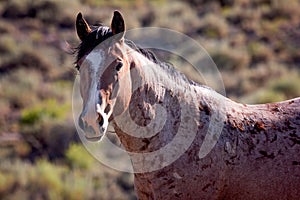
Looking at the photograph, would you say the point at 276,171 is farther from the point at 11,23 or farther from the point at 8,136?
the point at 11,23

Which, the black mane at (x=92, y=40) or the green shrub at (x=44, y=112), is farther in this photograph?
the green shrub at (x=44, y=112)

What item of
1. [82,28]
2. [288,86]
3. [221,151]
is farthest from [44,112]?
[221,151]

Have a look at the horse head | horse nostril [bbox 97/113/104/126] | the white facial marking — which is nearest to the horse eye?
the horse head

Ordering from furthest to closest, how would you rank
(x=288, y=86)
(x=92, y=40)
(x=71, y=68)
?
(x=288, y=86) → (x=71, y=68) → (x=92, y=40)

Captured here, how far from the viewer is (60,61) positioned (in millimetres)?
21125

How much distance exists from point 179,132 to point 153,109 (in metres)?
0.23

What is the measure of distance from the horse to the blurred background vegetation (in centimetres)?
288

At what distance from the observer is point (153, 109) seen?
5.25m

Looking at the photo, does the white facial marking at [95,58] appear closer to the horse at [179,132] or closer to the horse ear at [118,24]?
the horse at [179,132]

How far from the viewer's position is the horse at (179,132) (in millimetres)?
5078

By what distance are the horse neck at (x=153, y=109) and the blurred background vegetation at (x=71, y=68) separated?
2852mm

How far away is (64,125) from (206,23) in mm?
11527

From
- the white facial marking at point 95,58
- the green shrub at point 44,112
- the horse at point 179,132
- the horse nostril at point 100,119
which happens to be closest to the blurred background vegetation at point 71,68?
the green shrub at point 44,112

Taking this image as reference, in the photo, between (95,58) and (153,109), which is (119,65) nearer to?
(95,58)
